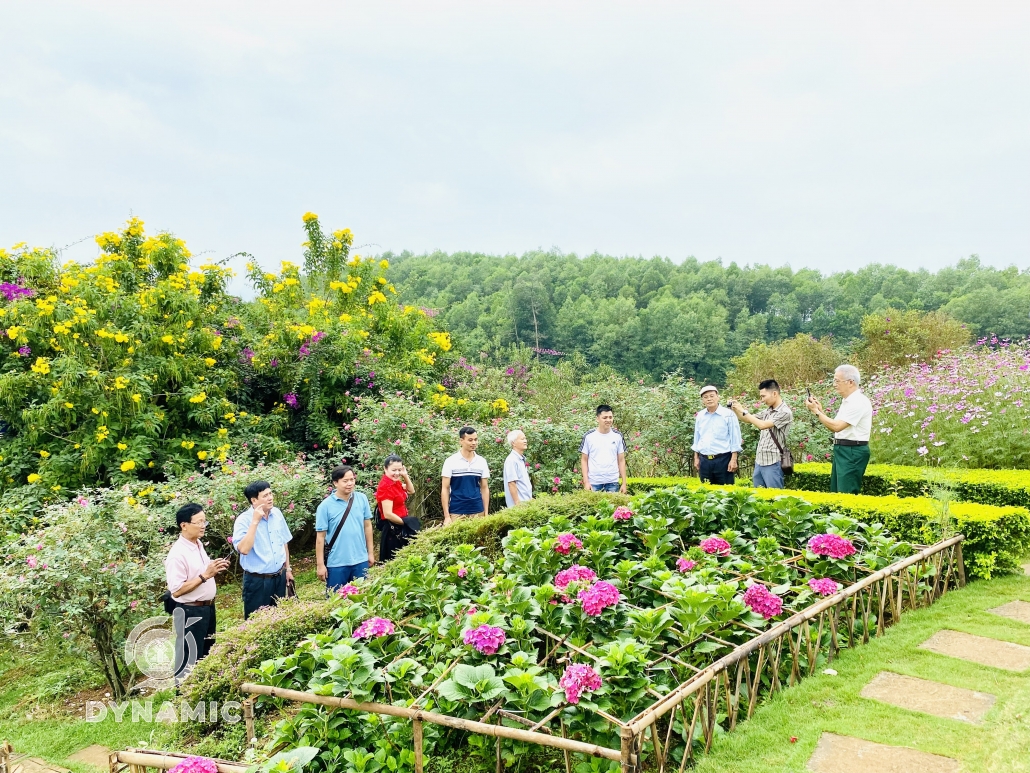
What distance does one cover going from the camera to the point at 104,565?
474 cm

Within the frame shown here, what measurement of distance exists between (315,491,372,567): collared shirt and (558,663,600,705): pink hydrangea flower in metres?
2.73

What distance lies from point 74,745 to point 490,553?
120 inches

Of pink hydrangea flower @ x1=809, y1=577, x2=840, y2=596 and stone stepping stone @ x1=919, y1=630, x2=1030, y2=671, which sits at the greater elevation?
pink hydrangea flower @ x1=809, y1=577, x2=840, y2=596

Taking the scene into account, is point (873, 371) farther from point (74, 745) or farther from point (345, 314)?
point (74, 745)

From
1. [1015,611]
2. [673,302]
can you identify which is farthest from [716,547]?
[673,302]

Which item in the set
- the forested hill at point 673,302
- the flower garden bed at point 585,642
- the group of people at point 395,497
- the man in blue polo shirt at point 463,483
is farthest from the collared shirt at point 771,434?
the forested hill at point 673,302

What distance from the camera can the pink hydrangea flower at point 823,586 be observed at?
12.4 feet

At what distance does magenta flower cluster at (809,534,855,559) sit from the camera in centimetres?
419

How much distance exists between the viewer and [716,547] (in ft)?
14.5

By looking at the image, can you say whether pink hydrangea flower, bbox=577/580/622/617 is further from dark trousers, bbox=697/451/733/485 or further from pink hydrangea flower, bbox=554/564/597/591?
dark trousers, bbox=697/451/733/485

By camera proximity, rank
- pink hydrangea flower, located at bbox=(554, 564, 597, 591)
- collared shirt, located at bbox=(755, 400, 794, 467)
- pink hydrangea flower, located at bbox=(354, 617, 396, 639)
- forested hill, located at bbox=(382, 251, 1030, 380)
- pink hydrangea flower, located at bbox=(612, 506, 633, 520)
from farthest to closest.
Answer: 1. forested hill, located at bbox=(382, 251, 1030, 380)
2. collared shirt, located at bbox=(755, 400, 794, 467)
3. pink hydrangea flower, located at bbox=(612, 506, 633, 520)
4. pink hydrangea flower, located at bbox=(554, 564, 597, 591)
5. pink hydrangea flower, located at bbox=(354, 617, 396, 639)

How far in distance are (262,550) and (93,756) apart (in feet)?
4.99

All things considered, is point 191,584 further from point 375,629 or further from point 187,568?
point 375,629

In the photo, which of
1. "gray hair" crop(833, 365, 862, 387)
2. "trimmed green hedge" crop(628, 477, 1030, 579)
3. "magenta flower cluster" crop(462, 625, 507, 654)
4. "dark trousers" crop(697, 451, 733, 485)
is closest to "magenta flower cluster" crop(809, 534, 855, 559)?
"trimmed green hedge" crop(628, 477, 1030, 579)
